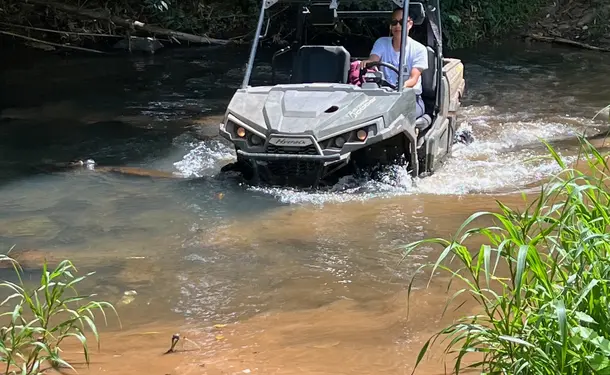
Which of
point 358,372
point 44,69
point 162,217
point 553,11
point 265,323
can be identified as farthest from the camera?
point 553,11

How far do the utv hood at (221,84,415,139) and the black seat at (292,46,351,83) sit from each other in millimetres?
430

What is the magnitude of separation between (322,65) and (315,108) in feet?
Answer: 3.03

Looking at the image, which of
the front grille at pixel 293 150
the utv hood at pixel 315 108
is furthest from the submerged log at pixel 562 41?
the front grille at pixel 293 150

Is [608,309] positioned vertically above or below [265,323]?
above

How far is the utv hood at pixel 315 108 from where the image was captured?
18.7 ft

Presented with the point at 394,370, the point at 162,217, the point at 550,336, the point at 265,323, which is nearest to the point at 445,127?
the point at 162,217

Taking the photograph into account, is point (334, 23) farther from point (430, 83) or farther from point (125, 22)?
point (125, 22)

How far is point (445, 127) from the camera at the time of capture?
672 cm

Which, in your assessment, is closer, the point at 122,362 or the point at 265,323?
the point at 122,362

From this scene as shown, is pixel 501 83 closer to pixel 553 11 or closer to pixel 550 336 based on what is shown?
pixel 553 11

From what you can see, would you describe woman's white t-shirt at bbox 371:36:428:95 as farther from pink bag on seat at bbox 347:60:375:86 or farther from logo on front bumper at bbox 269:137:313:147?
logo on front bumper at bbox 269:137:313:147

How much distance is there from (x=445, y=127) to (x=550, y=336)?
455 centimetres

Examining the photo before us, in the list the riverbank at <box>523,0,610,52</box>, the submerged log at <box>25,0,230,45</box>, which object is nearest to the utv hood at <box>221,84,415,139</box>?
the submerged log at <box>25,0,230,45</box>

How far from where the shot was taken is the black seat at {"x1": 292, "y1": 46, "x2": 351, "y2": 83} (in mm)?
6637
